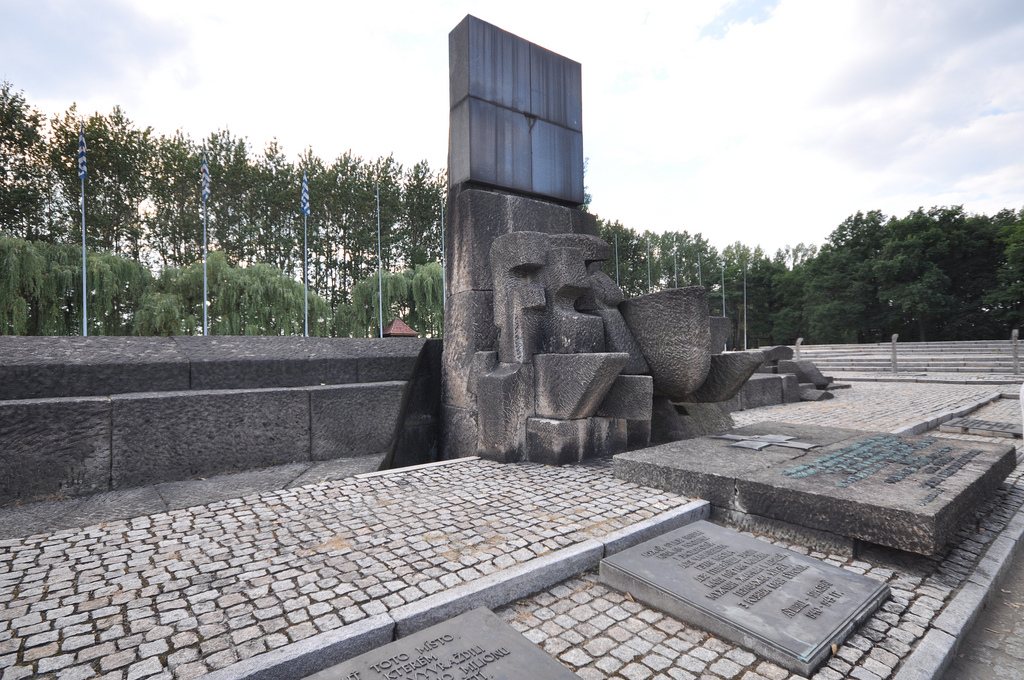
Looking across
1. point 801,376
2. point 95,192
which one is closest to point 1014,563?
point 801,376

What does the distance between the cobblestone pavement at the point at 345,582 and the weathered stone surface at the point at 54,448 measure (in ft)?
2.59

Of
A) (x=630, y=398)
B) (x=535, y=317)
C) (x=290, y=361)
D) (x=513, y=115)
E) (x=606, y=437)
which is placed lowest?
(x=606, y=437)

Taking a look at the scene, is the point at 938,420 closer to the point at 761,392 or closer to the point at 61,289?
the point at 761,392

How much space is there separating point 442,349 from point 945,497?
15.0 ft

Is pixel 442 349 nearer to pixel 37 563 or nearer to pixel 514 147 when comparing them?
pixel 514 147

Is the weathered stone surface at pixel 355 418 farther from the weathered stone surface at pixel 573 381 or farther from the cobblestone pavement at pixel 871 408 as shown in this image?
the cobblestone pavement at pixel 871 408

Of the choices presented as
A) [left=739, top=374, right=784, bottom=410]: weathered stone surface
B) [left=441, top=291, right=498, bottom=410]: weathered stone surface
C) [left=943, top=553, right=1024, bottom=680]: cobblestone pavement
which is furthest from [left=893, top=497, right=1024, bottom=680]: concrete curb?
[left=739, top=374, right=784, bottom=410]: weathered stone surface

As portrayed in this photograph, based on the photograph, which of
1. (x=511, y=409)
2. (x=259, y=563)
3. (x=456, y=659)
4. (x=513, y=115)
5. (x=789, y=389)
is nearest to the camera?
(x=456, y=659)

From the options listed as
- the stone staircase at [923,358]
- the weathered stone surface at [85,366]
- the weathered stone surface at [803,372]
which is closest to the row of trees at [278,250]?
the stone staircase at [923,358]

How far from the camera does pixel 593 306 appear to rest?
16.9 feet

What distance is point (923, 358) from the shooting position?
2062 cm

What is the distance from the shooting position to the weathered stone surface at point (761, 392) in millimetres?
8883

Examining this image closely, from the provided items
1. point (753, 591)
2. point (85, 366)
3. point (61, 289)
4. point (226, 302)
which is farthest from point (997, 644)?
point (226, 302)

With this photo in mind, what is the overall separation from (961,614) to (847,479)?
41.6 inches
